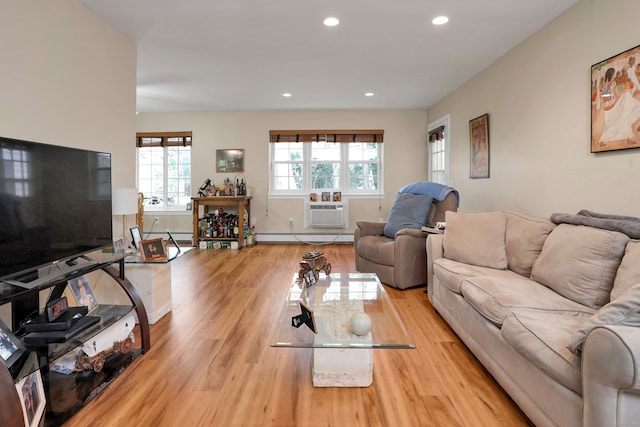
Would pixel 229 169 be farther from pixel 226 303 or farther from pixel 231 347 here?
pixel 231 347

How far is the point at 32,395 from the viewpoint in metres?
1.53

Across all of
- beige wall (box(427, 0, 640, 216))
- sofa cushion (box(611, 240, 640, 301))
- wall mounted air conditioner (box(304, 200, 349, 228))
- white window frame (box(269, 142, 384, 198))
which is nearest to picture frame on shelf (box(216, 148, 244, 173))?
white window frame (box(269, 142, 384, 198))

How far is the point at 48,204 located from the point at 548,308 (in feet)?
8.59

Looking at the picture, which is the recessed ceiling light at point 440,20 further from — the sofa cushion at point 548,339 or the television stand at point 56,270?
the television stand at point 56,270

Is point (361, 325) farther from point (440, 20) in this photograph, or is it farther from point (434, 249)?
point (440, 20)

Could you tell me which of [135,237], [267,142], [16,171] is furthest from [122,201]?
[267,142]

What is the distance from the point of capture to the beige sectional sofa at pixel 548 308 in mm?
1160

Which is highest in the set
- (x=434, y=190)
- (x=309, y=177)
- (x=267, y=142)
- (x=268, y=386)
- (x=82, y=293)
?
(x=267, y=142)

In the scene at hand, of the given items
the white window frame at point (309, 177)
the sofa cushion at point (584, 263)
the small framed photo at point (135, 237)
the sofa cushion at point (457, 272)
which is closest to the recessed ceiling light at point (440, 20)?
the sofa cushion at point (584, 263)

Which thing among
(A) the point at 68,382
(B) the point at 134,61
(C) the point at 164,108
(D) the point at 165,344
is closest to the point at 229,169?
(C) the point at 164,108

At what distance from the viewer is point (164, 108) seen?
601cm

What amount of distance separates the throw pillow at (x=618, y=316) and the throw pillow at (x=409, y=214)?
8.45 feet

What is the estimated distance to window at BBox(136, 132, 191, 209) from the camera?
655 cm

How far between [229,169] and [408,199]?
11.7 feet
